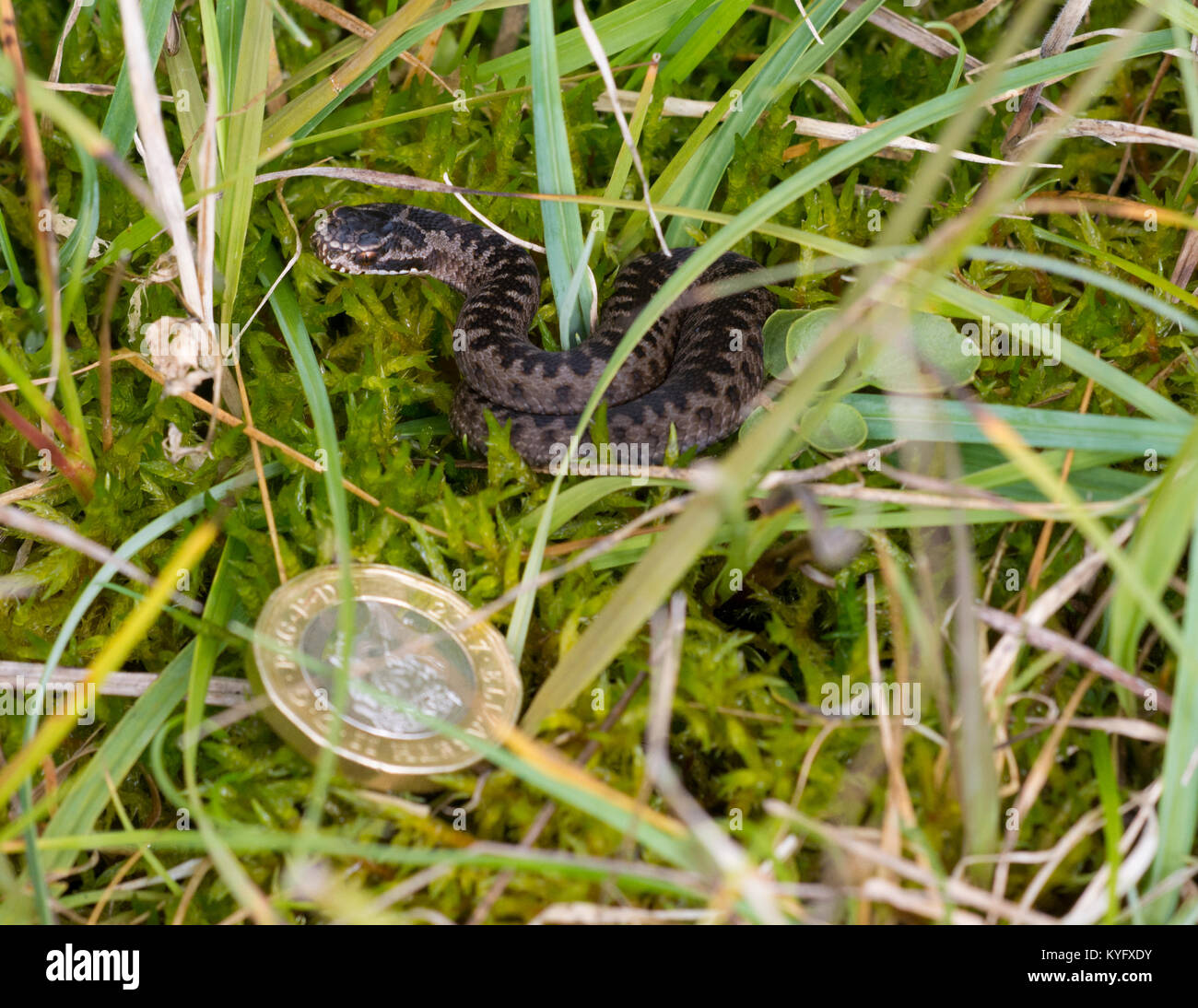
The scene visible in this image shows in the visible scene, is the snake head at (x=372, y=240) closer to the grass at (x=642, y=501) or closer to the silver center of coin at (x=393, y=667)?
the grass at (x=642, y=501)

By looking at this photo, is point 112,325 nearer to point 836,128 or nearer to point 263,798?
point 263,798

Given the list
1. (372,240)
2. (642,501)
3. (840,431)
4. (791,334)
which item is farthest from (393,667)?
(372,240)

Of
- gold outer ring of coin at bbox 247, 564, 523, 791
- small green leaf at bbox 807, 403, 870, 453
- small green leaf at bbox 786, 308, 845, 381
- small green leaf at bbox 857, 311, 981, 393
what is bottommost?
gold outer ring of coin at bbox 247, 564, 523, 791

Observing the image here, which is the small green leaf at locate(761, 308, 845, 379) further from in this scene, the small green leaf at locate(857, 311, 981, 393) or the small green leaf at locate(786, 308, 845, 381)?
the small green leaf at locate(857, 311, 981, 393)

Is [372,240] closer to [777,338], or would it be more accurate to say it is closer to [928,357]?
[777,338]

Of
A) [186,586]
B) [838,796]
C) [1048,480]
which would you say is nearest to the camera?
[1048,480]

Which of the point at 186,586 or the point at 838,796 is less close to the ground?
the point at 186,586

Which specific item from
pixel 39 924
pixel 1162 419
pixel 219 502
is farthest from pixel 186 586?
pixel 1162 419

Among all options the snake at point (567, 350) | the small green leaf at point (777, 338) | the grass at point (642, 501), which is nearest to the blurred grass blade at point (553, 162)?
the grass at point (642, 501)

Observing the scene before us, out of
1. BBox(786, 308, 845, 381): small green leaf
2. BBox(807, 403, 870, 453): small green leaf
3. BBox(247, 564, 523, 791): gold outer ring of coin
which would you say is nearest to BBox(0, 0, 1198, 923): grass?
BBox(807, 403, 870, 453): small green leaf
